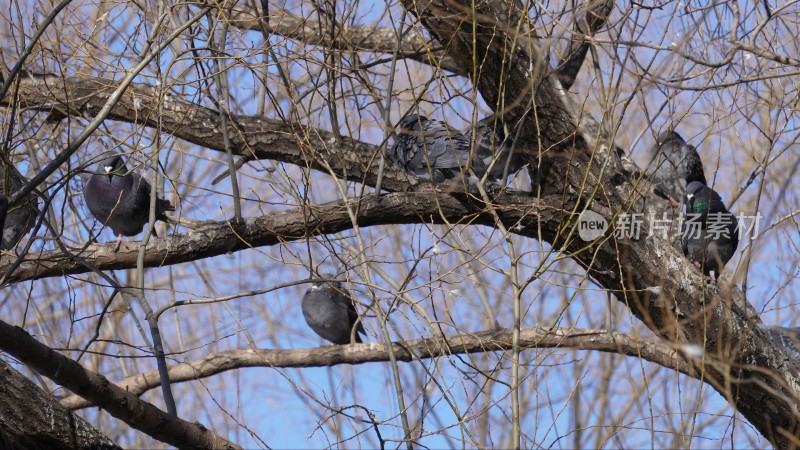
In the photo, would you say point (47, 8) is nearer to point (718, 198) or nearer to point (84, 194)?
point (84, 194)

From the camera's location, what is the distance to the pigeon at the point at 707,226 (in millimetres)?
5184

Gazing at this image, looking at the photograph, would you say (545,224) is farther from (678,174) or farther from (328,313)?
(328,313)

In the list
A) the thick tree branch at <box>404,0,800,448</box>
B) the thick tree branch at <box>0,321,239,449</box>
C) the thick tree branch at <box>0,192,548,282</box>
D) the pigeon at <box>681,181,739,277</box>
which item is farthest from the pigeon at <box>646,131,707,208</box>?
the thick tree branch at <box>0,321,239,449</box>

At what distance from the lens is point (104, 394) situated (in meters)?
3.08

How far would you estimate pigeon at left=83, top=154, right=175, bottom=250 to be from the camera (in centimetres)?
562

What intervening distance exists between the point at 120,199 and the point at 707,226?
356 centimetres

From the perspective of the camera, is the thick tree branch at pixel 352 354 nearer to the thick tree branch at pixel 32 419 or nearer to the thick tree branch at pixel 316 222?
the thick tree branch at pixel 316 222

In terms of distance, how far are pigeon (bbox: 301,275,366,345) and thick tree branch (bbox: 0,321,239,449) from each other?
3954 millimetres

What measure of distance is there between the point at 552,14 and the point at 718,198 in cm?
197

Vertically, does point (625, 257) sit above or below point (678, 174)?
below

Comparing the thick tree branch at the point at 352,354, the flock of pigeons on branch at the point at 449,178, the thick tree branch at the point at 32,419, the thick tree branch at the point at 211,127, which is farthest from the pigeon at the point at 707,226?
the thick tree branch at the point at 32,419

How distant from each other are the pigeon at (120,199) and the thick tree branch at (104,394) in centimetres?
234

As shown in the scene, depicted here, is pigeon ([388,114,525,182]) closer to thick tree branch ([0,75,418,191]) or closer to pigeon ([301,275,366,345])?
thick tree branch ([0,75,418,191])

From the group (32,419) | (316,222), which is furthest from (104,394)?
(316,222)
